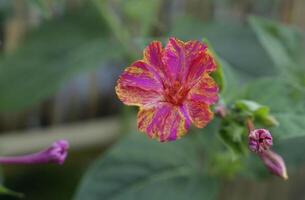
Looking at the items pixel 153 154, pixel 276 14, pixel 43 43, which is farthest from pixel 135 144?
pixel 276 14

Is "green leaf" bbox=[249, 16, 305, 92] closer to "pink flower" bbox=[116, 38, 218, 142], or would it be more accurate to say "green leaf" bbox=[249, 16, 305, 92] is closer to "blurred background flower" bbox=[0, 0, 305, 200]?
"blurred background flower" bbox=[0, 0, 305, 200]

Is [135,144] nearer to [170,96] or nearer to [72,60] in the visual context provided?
[72,60]

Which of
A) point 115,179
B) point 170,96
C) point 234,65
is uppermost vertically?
point 234,65

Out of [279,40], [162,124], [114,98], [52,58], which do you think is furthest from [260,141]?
[114,98]

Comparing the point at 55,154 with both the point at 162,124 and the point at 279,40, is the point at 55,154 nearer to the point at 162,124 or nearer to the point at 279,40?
the point at 162,124

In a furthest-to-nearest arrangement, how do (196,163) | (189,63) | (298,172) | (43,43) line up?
(298,172) < (43,43) < (196,163) < (189,63)

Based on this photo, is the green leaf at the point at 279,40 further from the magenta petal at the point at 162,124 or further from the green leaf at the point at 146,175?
the magenta petal at the point at 162,124

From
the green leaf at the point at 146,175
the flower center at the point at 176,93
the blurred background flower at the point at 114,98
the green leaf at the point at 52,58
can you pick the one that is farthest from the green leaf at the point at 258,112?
the green leaf at the point at 52,58

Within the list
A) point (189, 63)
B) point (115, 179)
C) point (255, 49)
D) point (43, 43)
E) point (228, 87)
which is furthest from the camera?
point (43, 43)
